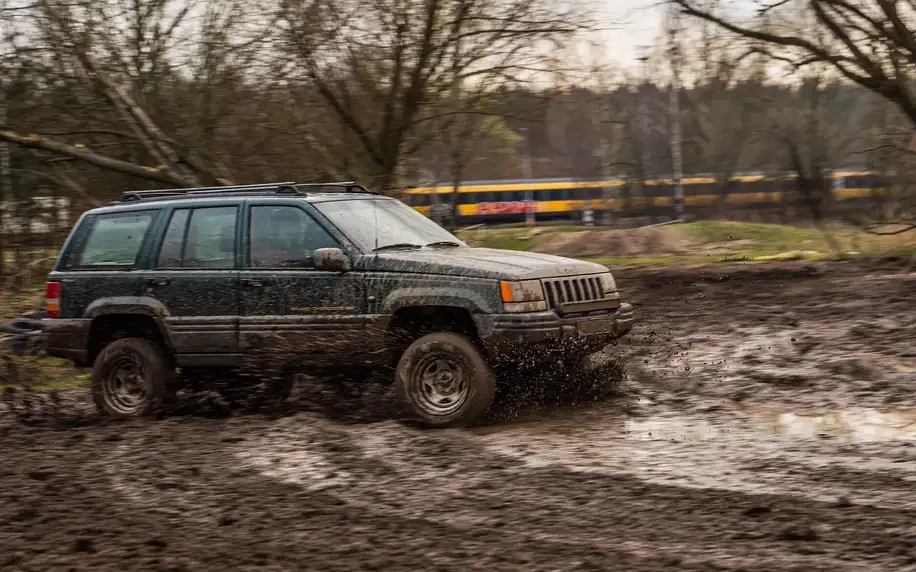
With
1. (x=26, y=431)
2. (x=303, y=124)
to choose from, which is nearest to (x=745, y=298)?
(x=303, y=124)

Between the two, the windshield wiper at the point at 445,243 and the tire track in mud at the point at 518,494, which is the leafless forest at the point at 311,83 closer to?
the windshield wiper at the point at 445,243

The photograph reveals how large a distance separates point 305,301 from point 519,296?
177 centimetres

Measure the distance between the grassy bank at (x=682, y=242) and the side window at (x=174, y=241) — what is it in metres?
12.7

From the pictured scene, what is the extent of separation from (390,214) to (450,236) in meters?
0.57

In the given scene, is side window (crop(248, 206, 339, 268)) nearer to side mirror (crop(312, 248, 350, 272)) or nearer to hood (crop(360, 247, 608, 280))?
side mirror (crop(312, 248, 350, 272))

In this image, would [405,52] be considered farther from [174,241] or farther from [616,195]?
[616,195]

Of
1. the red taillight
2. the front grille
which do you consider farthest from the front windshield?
the red taillight

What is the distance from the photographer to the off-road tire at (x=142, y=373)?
348 inches

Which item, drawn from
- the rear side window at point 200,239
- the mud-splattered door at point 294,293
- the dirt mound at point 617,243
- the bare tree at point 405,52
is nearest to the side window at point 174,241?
the rear side window at point 200,239

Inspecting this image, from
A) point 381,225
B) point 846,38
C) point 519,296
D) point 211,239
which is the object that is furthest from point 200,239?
point 846,38

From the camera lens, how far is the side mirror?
8023mm

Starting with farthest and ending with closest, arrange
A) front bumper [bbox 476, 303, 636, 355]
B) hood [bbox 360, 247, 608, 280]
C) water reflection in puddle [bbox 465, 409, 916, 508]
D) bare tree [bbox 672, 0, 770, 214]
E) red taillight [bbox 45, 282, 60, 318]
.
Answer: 1. bare tree [bbox 672, 0, 770, 214]
2. red taillight [bbox 45, 282, 60, 318]
3. hood [bbox 360, 247, 608, 280]
4. front bumper [bbox 476, 303, 636, 355]
5. water reflection in puddle [bbox 465, 409, 916, 508]

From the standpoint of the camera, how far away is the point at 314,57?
1466cm

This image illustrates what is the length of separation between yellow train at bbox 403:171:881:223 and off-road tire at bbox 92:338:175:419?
7424 millimetres
